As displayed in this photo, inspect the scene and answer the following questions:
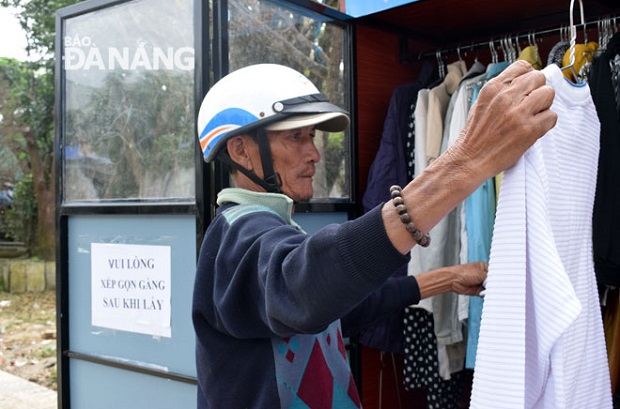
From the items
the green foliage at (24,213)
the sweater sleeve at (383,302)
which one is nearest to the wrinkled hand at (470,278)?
the sweater sleeve at (383,302)

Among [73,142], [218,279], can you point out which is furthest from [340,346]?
[73,142]

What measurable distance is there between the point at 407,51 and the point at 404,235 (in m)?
2.31

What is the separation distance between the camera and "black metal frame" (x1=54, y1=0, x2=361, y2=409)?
2461 mm

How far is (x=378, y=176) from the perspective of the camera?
2939mm

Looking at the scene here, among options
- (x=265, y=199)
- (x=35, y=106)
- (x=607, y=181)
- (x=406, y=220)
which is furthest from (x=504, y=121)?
(x=35, y=106)

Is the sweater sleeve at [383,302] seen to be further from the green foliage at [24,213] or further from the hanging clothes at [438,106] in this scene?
the green foliage at [24,213]

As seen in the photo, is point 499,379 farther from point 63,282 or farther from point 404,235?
point 63,282

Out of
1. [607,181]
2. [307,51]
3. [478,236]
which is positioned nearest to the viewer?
[607,181]

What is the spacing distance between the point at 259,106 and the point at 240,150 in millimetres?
141

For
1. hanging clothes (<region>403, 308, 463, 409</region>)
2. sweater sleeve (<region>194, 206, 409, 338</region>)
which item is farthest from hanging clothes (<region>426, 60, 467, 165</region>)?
sweater sleeve (<region>194, 206, 409, 338</region>)

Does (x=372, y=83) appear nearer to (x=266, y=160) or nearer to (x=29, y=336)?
(x=266, y=160)

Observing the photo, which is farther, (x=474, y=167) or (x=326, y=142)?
(x=326, y=142)

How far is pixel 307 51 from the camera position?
2.88m

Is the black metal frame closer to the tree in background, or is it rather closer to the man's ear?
the man's ear
